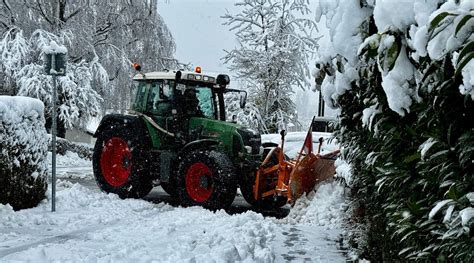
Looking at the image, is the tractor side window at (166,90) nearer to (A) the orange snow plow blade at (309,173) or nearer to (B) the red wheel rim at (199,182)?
(B) the red wheel rim at (199,182)

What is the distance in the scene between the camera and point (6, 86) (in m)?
18.4

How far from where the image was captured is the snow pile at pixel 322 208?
282 inches

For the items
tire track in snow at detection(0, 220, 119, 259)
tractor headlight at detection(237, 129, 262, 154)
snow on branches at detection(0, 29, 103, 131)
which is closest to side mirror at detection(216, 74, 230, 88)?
tractor headlight at detection(237, 129, 262, 154)

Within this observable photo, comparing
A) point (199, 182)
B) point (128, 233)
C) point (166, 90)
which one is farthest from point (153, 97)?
point (128, 233)

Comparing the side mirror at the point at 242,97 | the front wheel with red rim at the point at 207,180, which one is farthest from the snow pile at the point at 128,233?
the side mirror at the point at 242,97

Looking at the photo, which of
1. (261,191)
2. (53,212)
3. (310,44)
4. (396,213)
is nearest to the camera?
(396,213)

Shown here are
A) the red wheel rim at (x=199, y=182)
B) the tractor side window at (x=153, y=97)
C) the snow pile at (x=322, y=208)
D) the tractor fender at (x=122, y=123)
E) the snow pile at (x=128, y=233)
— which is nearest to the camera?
the snow pile at (x=128, y=233)

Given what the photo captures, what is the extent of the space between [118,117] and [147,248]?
187 inches

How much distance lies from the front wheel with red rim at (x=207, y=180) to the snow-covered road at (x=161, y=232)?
12.7 inches

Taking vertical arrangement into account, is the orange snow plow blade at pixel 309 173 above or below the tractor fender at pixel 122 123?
below

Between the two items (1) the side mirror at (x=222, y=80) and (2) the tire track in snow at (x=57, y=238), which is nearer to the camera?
(2) the tire track in snow at (x=57, y=238)

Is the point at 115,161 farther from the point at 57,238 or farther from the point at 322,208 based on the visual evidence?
the point at 322,208

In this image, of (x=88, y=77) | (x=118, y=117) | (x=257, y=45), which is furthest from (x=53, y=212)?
(x=257, y=45)

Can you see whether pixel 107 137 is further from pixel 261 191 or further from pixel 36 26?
pixel 36 26
